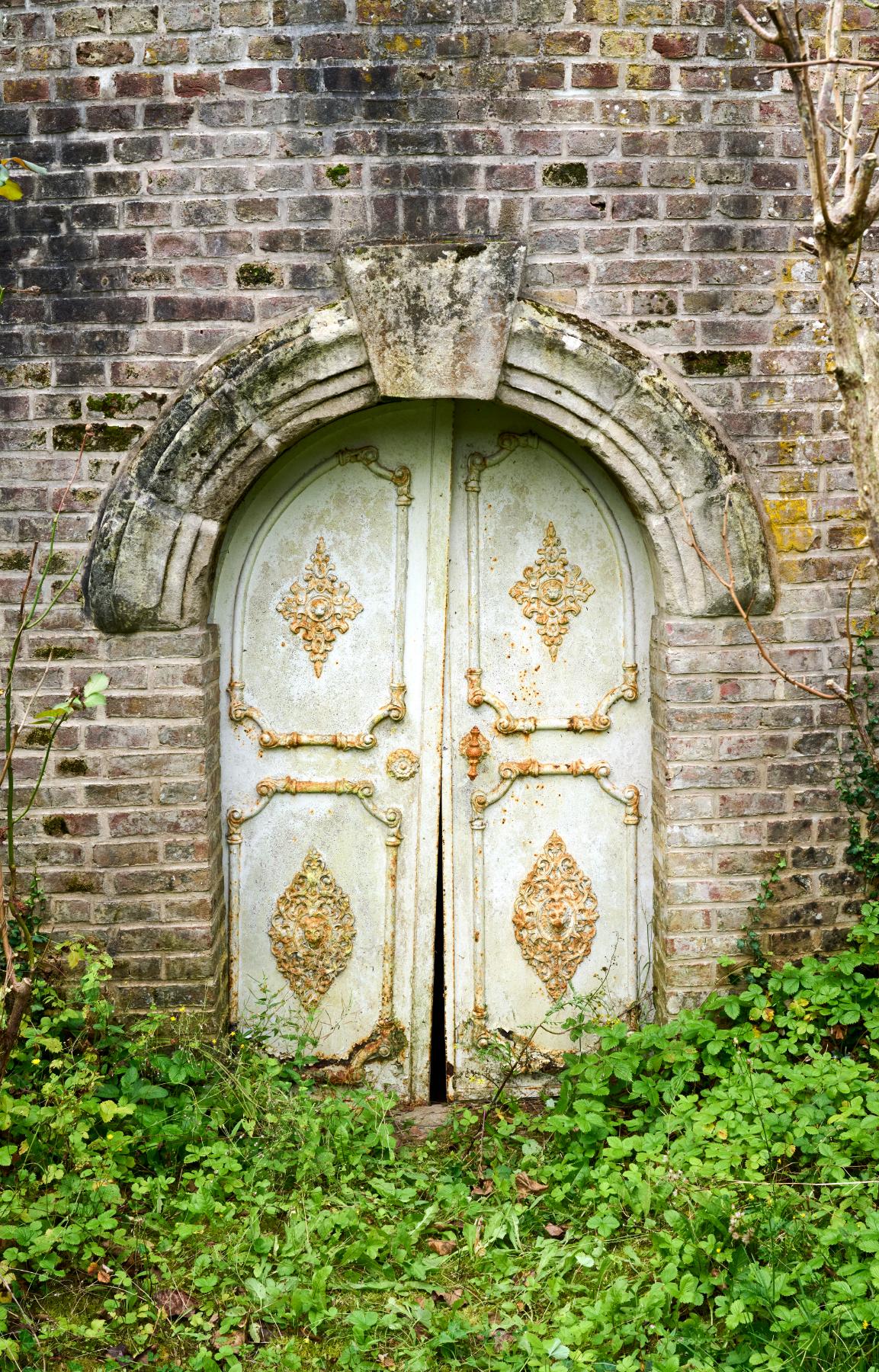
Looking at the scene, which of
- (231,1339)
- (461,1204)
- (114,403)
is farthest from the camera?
(114,403)

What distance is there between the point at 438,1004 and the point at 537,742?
3.39 ft

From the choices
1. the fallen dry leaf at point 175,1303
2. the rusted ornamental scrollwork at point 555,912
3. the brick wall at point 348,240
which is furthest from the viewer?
the rusted ornamental scrollwork at point 555,912

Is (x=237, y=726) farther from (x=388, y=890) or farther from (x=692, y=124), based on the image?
(x=692, y=124)

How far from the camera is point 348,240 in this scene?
3.52 metres

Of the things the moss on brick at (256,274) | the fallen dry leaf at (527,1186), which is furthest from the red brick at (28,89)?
the fallen dry leaf at (527,1186)

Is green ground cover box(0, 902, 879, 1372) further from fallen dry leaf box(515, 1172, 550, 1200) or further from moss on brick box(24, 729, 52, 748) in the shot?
moss on brick box(24, 729, 52, 748)

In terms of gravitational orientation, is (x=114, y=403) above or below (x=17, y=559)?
above

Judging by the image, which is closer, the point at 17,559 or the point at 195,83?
the point at 195,83

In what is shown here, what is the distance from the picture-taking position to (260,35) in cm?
346

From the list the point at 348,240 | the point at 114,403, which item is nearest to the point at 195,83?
the point at 348,240

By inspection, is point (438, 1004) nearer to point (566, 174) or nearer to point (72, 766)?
point (72, 766)

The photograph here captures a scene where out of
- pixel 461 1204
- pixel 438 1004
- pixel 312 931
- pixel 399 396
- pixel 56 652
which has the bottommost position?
pixel 461 1204

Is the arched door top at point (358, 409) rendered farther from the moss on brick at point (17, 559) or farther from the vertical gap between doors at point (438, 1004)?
the vertical gap between doors at point (438, 1004)

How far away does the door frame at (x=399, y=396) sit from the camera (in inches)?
140
